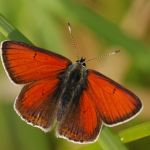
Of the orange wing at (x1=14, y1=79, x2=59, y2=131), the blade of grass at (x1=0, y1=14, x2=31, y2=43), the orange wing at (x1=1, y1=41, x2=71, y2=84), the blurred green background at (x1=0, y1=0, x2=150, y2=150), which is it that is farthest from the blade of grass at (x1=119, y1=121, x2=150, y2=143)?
the blade of grass at (x1=0, y1=14, x2=31, y2=43)

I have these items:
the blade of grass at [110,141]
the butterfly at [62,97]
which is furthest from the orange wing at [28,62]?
the blade of grass at [110,141]

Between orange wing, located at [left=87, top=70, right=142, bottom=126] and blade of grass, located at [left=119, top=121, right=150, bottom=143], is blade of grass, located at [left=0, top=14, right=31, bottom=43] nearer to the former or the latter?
orange wing, located at [left=87, top=70, right=142, bottom=126]

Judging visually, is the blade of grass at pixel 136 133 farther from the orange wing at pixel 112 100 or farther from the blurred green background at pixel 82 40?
the blurred green background at pixel 82 40

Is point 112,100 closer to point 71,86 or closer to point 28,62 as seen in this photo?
point 71,86

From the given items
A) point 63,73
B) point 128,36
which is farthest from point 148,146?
point 63,73

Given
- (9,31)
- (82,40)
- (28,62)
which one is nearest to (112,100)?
(28,62)
